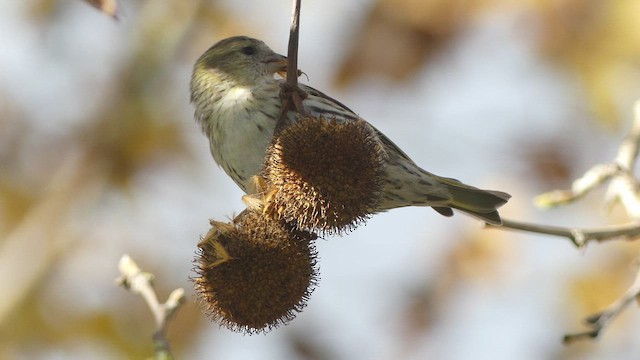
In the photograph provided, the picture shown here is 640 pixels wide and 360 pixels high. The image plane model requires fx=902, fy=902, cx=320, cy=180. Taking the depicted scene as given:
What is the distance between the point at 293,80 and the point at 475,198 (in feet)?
7.04

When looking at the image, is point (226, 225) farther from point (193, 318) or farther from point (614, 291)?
point (614, 291)

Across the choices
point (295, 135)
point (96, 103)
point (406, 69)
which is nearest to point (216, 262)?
point (295, 135)

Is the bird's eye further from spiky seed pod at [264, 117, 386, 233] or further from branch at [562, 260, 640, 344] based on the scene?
branch at [562, 260, 640, 344]

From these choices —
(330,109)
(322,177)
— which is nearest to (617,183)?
(330,109)

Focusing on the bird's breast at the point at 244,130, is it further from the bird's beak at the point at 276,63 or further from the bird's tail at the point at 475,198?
the bird's tail at the point at 475,198

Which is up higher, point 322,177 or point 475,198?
point 475,198

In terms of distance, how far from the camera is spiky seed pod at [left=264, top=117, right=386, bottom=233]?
10.8 ft

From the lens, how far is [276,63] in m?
4.92

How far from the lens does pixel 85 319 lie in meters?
6.72

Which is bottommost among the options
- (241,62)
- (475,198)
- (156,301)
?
(156,301)

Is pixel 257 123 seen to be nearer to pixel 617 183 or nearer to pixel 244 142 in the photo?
pixel 244 142

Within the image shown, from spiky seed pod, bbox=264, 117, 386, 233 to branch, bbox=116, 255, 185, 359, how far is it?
549mm

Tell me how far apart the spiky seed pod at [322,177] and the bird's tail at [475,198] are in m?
1.74

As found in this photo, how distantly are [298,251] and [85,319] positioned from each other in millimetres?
3837
